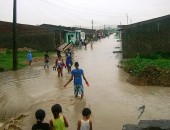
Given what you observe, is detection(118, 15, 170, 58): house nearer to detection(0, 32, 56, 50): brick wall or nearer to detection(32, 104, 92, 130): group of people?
detection(0, 32, 56, 50): brick wall

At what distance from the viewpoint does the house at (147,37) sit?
24625 millimetres

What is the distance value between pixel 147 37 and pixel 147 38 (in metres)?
0.08

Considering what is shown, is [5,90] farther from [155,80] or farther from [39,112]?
[39,112]

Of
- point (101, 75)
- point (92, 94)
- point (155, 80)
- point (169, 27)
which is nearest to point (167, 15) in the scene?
point (169, 27)

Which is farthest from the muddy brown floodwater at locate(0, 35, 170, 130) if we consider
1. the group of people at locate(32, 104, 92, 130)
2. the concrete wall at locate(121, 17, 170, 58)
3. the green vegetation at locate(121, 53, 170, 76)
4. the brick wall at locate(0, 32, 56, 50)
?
the brick wall at locate(0, 32, 56, 50)

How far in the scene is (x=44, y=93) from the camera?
1351cm

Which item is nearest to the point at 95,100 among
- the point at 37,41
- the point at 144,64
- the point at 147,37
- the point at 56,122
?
the point at 56,122

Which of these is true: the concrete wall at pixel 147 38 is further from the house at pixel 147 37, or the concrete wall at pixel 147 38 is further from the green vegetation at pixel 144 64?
the green vegetation at pixel 144 64

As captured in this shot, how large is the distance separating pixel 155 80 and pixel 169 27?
35.1 ft

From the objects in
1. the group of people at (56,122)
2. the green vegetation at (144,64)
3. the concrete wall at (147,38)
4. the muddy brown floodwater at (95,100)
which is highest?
the concrete wall at (147,38)

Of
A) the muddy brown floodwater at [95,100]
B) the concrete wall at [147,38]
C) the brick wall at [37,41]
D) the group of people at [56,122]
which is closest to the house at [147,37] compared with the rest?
the concrete wall at [147,38]

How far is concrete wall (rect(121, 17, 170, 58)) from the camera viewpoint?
24641mm

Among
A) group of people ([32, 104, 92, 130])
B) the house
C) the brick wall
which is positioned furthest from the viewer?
the brick wall

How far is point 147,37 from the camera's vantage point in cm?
2556
